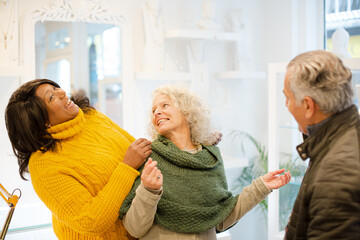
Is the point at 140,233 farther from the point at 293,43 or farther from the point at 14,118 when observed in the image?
the point at 293,43

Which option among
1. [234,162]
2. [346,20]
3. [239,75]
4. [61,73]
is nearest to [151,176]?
[61,73]

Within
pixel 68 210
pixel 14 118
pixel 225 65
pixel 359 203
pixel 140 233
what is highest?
pixel 225 65

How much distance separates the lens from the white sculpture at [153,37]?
10.0 ft

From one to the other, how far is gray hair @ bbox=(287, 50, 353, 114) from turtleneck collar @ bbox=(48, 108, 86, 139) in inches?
38.7

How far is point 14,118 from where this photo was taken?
1.71m

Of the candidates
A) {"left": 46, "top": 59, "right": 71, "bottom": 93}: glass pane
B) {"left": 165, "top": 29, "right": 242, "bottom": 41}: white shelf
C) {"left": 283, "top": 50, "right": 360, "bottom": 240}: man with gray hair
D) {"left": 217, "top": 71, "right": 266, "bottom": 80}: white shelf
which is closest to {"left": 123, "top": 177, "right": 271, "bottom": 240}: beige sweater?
{"left": 283, "top": 50, "right": 360, "bottom": 240}: man with gray hair

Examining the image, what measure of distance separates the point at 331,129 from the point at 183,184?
28.6 inches

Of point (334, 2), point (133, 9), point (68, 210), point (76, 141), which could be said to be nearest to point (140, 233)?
point (68, 210)

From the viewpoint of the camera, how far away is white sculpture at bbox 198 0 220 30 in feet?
10.8

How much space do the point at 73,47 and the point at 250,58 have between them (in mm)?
1586

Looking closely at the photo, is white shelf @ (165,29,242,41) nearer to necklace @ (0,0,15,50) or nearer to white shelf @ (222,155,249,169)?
white shelf @ (222,155,249,169)

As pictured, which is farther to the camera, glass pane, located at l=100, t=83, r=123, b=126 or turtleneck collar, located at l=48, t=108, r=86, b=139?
glass pane, located at l=100, t=83, r=123, b=126

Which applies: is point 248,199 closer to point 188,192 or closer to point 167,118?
point 188,192

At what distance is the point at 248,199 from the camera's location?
1826 mm
